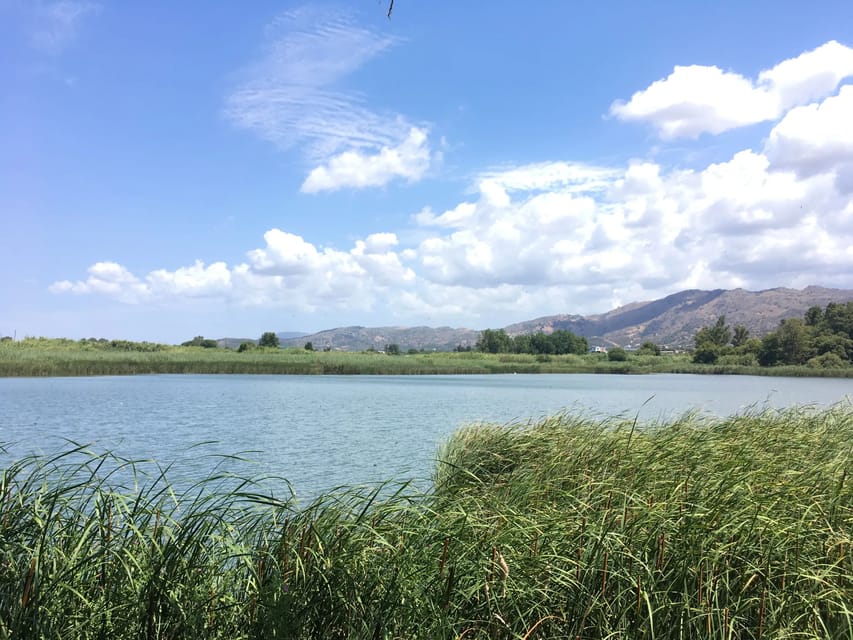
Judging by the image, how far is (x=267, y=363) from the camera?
70188mm

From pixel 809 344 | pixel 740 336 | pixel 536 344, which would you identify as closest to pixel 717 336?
pixel 740 336

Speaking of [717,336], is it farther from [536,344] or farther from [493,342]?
[493,342]

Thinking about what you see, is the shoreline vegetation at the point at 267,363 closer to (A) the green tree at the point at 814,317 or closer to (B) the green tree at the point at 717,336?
(A) the green tree at the point at 814,317

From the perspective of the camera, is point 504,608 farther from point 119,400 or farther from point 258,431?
point 119,400

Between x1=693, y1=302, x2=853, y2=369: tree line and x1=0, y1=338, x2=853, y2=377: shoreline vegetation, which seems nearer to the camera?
x1=0, y1=338, x2=853, y2=377: shoreline vegetation

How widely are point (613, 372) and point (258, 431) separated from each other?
83.6 metres

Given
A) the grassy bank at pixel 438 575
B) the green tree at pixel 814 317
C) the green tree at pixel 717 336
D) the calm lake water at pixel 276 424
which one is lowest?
the calm lake water at pixel 276 424

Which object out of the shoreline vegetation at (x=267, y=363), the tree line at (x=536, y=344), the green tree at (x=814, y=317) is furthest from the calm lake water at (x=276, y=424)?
the tree line at (x=536, y=344)

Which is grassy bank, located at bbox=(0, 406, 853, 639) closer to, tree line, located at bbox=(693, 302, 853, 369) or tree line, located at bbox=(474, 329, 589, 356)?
tree line, located at bbox=(693, 302, 853, 369)

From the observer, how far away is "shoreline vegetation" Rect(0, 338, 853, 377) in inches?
2235

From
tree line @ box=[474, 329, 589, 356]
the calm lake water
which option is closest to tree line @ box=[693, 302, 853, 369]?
tree line @ box=[474, 329, 589, 356]

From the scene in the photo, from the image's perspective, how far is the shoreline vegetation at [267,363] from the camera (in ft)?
186

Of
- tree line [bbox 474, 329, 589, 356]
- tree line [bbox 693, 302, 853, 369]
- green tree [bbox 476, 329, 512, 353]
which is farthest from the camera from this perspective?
green tree [bbox 476, 329, 512, 353]

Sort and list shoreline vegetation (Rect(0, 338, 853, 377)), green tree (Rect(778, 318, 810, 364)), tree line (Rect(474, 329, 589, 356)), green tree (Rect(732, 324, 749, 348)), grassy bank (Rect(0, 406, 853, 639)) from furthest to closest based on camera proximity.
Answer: tree line (Rect(474, 329, 589, 356)), green tree (Rect(732, 324, 749, 348)), green tree (Rect(778, 318, 810, 364)), shoreline vegetation (Rect(0, 338, 853, 377)), grassy bank (Rect(0, 406, 853, 639))
